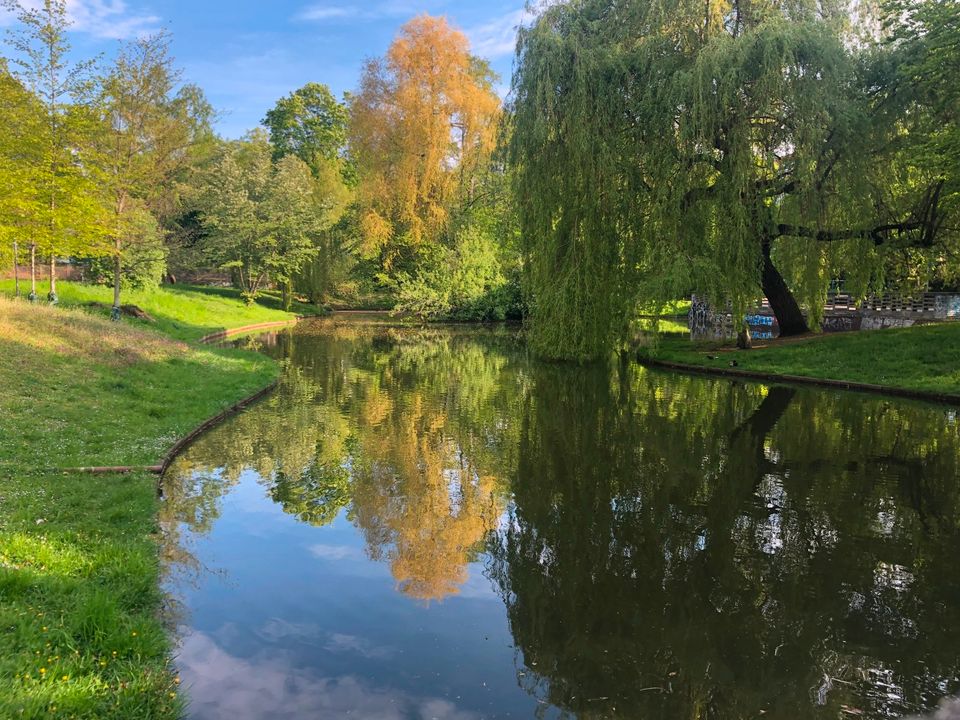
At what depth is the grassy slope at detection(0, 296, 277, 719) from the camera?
13.1ft

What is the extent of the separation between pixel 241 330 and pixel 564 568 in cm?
3124

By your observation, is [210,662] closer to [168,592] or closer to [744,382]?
[168,592]

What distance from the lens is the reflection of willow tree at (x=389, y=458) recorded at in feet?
24.2

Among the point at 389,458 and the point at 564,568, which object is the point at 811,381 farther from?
the point at 564,568

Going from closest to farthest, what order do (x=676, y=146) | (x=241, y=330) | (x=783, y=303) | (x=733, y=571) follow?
1. (x=733, y=571)
2. (x=676, y=146)
3. (x=783, y=303)
4. (x=241, y=330)

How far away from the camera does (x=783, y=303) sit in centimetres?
2378

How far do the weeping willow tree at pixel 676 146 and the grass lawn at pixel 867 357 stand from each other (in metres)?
3.18

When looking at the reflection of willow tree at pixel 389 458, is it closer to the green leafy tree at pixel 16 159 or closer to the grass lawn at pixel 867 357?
the grass lawn at pixel 867 357

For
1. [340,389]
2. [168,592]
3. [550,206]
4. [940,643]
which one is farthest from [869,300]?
[168,592]

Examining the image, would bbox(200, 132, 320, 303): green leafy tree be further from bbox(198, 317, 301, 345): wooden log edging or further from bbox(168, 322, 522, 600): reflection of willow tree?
bbox(168, 322, 522, 600): reflection of willow tree

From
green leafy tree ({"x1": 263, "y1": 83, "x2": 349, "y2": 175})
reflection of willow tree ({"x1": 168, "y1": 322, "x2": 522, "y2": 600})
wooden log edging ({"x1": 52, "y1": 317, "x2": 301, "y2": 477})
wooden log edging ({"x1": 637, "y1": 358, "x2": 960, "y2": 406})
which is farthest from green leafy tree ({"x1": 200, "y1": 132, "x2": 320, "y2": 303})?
wooden log edging ({"x1": 637, "y1": 358, "x2": 960, "y2": 406})

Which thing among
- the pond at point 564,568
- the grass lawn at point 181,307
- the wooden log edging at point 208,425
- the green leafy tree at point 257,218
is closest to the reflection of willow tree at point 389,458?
the pond at point 564,568

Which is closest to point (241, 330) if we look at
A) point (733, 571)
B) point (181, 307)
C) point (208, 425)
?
point (181, 307)

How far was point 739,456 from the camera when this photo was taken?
1084cm
